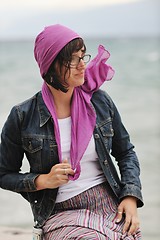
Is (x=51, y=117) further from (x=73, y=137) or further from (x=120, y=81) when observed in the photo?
(x=120, y=81)

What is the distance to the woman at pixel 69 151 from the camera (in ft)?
5.97

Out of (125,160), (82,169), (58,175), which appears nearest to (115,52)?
(125,160)

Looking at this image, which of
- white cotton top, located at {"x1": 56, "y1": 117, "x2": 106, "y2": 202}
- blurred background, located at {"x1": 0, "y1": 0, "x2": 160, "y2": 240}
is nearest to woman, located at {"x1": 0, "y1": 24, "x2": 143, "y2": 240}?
white cotton top, located at {"x1": 56, "y1": 117, "x2": 106, "y2": 202}

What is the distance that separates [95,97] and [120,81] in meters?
6.20

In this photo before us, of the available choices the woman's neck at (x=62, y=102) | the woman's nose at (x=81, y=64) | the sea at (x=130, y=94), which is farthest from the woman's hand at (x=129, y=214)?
the sea at (x=130, y=94)

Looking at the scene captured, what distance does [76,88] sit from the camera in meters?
1.95

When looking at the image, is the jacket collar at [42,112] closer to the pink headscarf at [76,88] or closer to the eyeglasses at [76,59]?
the pink headscarf at [76,88]

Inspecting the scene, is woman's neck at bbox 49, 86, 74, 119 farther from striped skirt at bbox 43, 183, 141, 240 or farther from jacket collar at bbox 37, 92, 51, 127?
striped skirt at bbox 43, 183, 141, 240

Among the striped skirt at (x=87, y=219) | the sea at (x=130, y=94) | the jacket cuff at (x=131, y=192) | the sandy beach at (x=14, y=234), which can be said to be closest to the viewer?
the striped skirt at (x=87, y=219)

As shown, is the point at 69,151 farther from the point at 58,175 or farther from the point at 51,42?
the point at 51,42

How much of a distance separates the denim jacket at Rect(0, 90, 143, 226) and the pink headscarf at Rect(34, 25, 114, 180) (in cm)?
3

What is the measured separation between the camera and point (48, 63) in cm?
183

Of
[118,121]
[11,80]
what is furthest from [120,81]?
[118,121]

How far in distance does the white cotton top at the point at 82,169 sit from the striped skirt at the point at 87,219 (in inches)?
0.6
